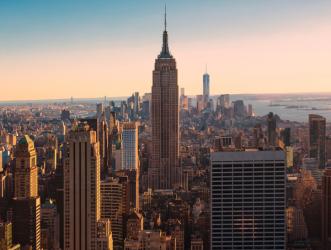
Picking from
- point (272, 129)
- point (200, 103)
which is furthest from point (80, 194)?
point (200, 103)

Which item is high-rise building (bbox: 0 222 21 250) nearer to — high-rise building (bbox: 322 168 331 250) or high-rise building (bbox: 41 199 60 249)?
high-rise building (bbox: 41 199 60 249)

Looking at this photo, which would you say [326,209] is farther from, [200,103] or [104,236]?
[200,103]

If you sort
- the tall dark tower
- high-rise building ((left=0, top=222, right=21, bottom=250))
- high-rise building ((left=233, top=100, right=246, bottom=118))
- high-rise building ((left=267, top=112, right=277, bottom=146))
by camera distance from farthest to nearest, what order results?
1. the tall dark tower
2. high-rise building ((left=233, top=100, right=246, bottom=118))
3. high-rise building ((left=0, top=222, right=21, bottom=250))
4. high-rise building ((left=267, top=112, right=277, bottom=146))

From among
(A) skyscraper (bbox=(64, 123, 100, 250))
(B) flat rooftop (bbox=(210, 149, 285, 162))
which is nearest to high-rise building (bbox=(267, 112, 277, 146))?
(B) flat rooftop (bbox=(210, 149, 285, 162))

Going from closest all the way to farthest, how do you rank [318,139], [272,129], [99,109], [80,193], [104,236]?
[104,236]
[80,193]
[272,129]
[318,139]
[99,109]

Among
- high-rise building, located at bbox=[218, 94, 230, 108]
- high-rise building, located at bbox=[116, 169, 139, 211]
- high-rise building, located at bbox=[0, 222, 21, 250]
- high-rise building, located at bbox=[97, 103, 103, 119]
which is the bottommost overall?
high-rise building, located at bbox=[0, 222, 21, 250]

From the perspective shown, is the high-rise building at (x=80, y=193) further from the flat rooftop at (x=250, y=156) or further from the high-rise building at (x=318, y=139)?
the high-rise building at (x=318, y=139)

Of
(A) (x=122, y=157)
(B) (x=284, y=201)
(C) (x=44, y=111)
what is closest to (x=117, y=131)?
(A) (x=122, y=157)
